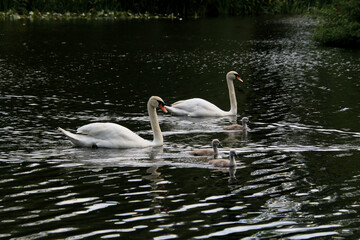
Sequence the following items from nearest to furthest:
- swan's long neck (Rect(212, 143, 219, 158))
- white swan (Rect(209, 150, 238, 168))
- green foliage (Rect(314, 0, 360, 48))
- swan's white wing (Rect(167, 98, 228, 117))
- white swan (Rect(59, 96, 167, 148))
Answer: white swan (Rect(209, 150, 238, 168)), swan's long neck (Rect(212, 143, 219, 158)), white swan (Rect(59, 96, 167, 148)), swan's white wing (Rect(167, 98, 228, 117)), green foliage (Rect(314, 0, 360, 48))

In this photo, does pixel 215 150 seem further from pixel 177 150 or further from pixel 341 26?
pixel 341 26

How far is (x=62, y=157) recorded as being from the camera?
43.9 feet

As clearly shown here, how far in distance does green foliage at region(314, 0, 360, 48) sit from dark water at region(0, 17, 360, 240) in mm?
3409

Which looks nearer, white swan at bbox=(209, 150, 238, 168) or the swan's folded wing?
white swan at bbox=(209, 150, 238, 168)

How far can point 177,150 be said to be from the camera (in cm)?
1446

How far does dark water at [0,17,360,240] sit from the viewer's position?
9.26m

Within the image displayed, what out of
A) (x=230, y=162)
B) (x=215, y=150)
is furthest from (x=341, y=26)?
(x=230, y=162)

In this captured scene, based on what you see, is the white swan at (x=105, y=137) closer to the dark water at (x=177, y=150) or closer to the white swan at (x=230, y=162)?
the dark water at (x=177, y=150)

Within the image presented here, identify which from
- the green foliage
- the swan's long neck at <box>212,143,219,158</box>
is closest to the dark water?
the swan's long neck at <box>212,143,219,158</box>

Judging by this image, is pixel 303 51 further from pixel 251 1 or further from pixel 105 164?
pixel 251 1

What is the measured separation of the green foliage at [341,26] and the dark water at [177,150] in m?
3.41

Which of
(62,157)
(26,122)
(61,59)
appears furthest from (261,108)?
(61,59)

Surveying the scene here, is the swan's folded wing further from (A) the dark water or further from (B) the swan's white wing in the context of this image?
(B) the swan's white wing

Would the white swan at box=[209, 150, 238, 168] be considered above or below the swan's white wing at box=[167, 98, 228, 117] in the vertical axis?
above
